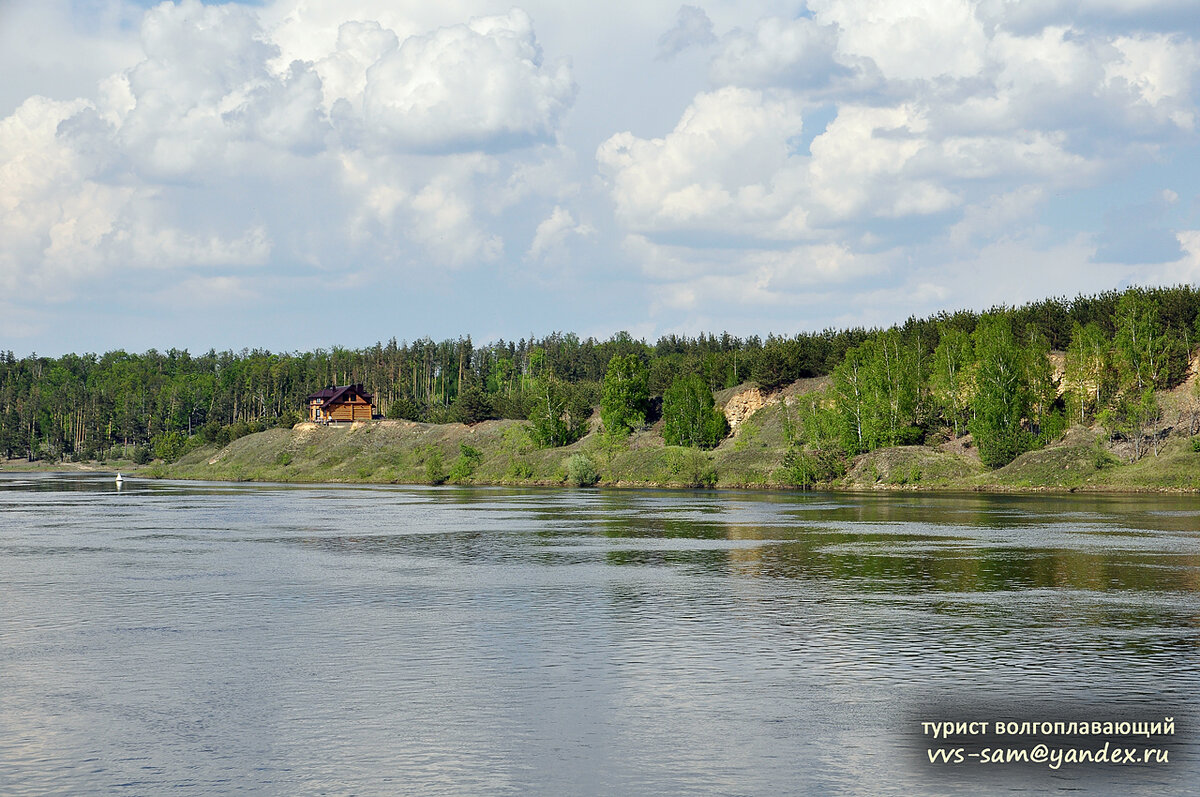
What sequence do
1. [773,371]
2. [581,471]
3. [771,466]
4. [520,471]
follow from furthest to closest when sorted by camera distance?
1. [773,371]
2. [520,471]
3. [581,471]
4. [771,466]

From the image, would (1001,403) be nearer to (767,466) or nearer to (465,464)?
(767,466)

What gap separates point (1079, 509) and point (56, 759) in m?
87.3

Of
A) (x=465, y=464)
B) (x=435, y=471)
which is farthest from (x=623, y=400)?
(x=435, y=471)

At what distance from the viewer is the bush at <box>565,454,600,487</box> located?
16575cm

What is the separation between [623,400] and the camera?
182 metres

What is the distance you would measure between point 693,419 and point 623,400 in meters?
12.9

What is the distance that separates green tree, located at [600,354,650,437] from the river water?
117 metres

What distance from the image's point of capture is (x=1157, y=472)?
117875mm

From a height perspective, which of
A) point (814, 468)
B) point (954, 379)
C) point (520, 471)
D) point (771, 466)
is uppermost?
point (954, 379)

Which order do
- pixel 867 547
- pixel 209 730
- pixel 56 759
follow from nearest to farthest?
pixel 56 759
pixel 209 730
pixel 867 547

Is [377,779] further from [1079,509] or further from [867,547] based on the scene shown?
[1079,509]

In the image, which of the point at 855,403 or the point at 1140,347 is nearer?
the point at 1140,347

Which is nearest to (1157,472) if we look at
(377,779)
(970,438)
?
(970,438)

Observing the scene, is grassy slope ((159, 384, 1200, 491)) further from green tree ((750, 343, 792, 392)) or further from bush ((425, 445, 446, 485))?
green tree ((750, 343, 792, 392))
